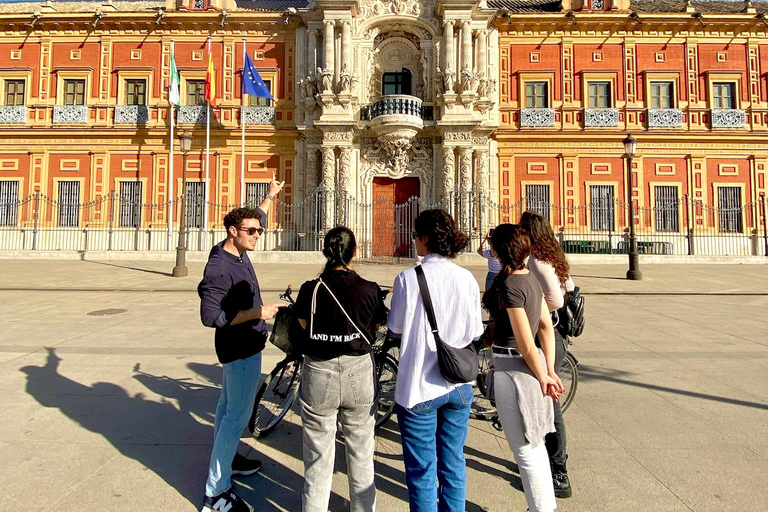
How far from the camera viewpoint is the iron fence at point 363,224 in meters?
19.6

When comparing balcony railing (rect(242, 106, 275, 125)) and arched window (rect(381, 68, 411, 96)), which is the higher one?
arched window (rect(381, 68, 411, 96))

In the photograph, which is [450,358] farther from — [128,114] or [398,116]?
[128,114]

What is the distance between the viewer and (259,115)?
21625 millimetres

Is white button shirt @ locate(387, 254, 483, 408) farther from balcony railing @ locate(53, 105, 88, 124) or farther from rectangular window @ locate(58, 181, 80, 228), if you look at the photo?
balcony railing @ locate(53, 105, 88, 124)

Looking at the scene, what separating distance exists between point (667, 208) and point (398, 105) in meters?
13.9

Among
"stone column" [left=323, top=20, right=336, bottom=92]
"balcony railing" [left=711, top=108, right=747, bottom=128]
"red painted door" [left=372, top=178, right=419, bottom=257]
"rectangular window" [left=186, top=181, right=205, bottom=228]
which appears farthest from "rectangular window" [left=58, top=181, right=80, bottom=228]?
"balcony railing" [left=711, top=108, right=747, bottom=128]

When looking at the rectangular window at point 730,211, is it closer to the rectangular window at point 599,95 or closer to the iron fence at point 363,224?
the iron fence at point 363,224

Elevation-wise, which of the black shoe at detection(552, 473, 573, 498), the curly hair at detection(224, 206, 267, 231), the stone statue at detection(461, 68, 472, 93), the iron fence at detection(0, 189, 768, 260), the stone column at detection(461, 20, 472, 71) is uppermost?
the stone column at detection(461, 20, 472, 71)

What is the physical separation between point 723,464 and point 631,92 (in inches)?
938

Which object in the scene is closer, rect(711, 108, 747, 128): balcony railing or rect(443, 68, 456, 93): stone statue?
rect(443, 68, 456, 93): stone statue

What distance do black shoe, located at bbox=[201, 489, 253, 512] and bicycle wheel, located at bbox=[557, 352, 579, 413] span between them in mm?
2561

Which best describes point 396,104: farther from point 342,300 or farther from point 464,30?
point 342,300

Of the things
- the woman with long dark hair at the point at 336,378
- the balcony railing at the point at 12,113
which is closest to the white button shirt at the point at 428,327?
the woman with long dark hair at the point at 336,378

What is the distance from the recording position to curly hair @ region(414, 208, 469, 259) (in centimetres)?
213
